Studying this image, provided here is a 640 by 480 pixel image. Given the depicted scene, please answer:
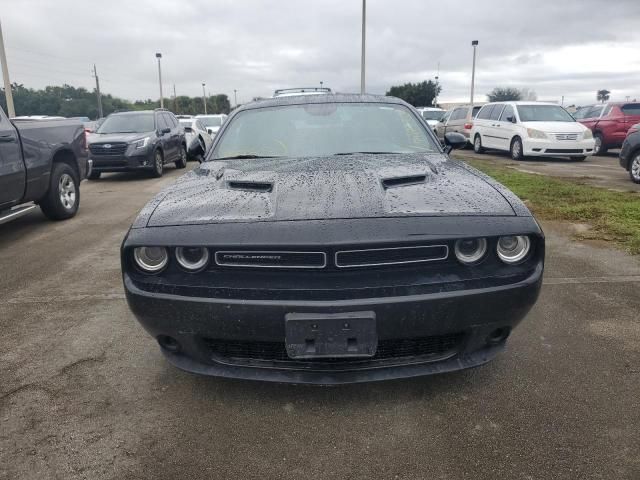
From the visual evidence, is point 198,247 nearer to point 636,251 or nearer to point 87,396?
point 87,396

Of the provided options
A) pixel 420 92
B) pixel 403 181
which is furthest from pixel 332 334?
pixel 420 92

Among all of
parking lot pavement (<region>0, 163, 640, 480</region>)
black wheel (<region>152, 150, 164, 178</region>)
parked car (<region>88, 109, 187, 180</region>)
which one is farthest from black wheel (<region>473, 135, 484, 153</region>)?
parking lot pavement (<region>0, 163, 640, 480</region>)

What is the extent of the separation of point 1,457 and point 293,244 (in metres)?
1.50

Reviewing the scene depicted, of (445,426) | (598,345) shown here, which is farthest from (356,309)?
(598,345)

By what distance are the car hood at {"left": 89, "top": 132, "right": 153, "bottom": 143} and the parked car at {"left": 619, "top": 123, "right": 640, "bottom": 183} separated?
32.1 ft

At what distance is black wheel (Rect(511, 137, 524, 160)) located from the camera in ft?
44.5

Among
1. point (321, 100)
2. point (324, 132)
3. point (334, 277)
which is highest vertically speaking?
point (321, 100)

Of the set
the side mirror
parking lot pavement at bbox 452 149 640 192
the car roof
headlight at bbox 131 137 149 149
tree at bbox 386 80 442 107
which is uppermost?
tree at bbox 386 80 442 107

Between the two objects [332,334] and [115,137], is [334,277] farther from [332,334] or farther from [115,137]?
[115,137]

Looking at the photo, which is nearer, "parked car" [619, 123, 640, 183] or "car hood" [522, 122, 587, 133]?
"parked car" [619, 123, 640, 183]

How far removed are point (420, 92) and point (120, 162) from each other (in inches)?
2078

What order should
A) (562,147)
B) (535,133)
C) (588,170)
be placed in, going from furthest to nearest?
(535,133) < (562,147) < (588,170)

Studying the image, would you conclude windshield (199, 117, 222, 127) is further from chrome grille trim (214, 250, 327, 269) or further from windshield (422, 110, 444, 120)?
chrome grille trim (214, 250, 327, 269)

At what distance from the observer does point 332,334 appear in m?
2.05
